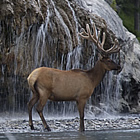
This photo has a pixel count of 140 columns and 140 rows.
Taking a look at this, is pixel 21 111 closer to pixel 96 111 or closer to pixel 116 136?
pixel 96 111

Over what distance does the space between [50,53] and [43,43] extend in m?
0.49

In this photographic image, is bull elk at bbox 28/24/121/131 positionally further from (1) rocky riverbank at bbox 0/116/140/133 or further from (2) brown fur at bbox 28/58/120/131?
(1) rocky riverbank at bbox 0/116/140/133

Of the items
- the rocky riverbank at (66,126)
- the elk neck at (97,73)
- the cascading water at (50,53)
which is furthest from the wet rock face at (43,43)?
the elk neck at (97,73)

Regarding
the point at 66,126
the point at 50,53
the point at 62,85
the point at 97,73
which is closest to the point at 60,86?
the point at 62,85

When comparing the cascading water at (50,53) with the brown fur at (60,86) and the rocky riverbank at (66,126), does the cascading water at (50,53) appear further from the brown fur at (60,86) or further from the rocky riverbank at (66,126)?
the brown fur at (60,86)

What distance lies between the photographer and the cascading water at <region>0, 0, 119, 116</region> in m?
14.6

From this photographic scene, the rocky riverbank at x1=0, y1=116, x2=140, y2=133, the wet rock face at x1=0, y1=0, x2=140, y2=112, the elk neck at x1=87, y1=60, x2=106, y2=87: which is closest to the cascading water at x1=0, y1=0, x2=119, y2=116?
the wet rock face at x1=0, y1=0, x2=140, y2=112

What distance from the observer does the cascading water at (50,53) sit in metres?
14.6

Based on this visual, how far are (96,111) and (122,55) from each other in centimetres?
264

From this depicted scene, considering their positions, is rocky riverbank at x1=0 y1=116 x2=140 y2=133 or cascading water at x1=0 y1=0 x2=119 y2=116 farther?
cascading water at x1=0 y1=0 x2=119 y2=116

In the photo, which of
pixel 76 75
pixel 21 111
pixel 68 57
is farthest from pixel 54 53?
pixel 76 75

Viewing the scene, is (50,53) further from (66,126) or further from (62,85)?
(66,126)

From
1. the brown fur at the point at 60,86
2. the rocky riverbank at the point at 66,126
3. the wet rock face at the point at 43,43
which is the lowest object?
the rocky riverbank at the point at 66,126

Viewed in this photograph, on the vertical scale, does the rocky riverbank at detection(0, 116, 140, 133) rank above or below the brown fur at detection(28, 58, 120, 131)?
below
